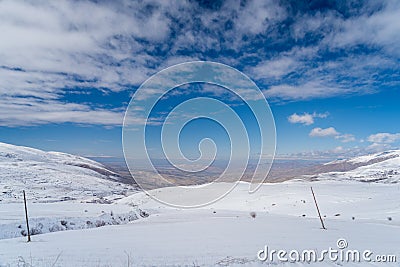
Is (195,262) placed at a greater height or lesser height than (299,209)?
greater

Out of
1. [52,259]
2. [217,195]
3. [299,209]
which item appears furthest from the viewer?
[217,195]

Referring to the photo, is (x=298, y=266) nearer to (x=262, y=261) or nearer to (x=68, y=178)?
A: (x=262, y=261)

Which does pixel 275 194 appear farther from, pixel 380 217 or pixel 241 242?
pixel 241 242

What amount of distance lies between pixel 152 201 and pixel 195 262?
43.5 metres

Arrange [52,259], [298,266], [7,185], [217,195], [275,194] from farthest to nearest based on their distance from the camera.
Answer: [7,185], [217,195], [275,194], [52,259], [298,266]

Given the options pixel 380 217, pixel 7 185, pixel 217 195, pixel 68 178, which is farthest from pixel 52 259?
pixel 68 178

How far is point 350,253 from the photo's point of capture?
386 inches

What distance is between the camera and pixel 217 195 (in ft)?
171

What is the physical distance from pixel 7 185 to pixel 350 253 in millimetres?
73093

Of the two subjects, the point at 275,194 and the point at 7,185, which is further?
the point at 7,185

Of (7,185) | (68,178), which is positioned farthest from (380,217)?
→ (68,178)

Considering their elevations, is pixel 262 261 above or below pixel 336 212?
above

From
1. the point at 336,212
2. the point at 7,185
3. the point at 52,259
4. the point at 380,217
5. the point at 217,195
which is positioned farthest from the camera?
the point at 7,185

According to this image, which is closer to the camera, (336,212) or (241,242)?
(241,242)
